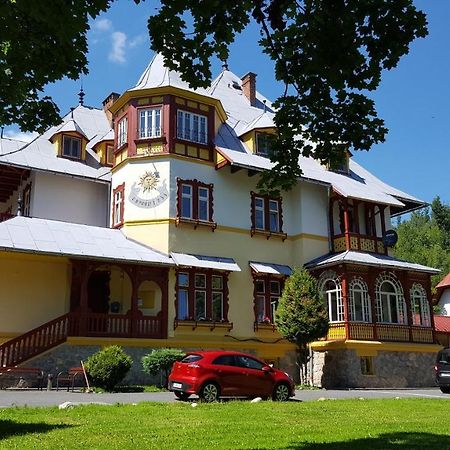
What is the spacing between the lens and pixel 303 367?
84.6 ft

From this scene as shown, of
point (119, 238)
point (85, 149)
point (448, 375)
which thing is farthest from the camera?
point (85, 149)

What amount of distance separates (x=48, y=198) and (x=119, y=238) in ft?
13.4

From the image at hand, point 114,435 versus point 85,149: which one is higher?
point 85,149

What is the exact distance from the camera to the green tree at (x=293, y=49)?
7.61 metres

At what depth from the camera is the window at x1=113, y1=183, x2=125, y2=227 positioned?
25562 millimetres

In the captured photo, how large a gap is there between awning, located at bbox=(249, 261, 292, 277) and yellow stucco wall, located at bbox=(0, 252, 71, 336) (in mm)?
7903

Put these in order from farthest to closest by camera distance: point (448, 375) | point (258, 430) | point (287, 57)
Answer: point (448, 375)
point (258, 430)
point (287, 57)

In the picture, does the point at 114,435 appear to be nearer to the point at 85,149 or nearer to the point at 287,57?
the point at 287,57

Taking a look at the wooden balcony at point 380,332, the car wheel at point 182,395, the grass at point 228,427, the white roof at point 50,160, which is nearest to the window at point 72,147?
the white roof at point 50,160

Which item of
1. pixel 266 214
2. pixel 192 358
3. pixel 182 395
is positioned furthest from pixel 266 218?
pixel 182 395

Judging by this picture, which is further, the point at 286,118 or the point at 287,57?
the point at 286,118

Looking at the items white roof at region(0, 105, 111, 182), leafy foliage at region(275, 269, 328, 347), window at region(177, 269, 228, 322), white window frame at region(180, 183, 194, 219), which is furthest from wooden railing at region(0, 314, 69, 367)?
leafy foliage at region(275, 269, 328, 347)

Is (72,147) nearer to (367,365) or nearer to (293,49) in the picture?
(367,365)

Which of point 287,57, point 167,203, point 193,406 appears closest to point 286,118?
point 287,57
